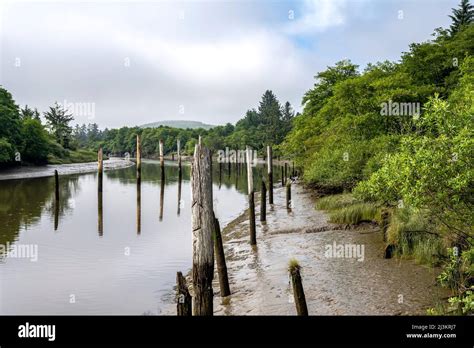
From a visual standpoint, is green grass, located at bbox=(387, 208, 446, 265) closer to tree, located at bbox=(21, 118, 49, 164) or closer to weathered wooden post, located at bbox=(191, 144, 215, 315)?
weathered wooden post, located at bbox=(191, 144, 215, 315)

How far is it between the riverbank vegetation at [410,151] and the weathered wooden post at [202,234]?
3806 millimetres

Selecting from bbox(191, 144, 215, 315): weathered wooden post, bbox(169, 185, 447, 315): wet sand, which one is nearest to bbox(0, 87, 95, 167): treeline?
bbox(169, 185, 447, 315): wet sand

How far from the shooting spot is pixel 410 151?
9023 millimetres

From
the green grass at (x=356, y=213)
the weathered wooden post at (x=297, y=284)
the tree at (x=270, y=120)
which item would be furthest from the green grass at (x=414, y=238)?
the tree at (x=270, y=120)

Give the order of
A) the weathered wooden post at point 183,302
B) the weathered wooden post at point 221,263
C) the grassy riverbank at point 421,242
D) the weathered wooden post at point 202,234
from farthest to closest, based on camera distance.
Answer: the weathered wooden post at point 221,263
the grassy riverbank at point 421,242
the weathered wooden post at point 202,234
the weathered wooden post at point 183,302

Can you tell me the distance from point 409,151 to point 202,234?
4.73 metres

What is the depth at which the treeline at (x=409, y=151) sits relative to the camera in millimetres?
7961

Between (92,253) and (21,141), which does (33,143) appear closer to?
(21,141)

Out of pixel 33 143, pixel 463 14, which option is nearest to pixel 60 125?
pixel 33 143

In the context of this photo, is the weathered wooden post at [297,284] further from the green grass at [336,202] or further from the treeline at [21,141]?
the treeline at [21,141]

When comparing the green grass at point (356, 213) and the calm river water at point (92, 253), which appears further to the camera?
the green grass at point (356, 213)

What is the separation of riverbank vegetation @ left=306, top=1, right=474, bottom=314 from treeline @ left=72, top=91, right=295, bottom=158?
52773 millimetres

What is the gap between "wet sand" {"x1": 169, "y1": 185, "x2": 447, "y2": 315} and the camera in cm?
963

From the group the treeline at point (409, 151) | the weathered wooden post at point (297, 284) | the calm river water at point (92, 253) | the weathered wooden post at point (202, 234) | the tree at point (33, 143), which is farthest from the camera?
the tree at point (33, 143)
